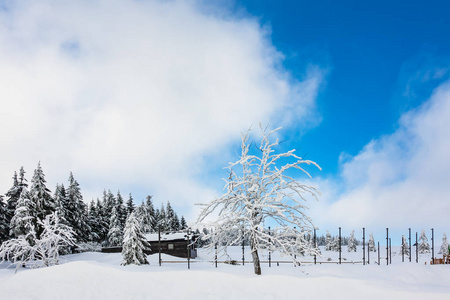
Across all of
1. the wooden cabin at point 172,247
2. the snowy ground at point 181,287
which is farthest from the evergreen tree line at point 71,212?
the snowy ground at point 181,287

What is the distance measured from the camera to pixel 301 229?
16.1 metres

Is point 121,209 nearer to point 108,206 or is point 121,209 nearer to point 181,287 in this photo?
point 108,206

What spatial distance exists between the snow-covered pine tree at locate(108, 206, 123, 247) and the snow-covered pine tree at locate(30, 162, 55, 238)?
17105 millimetres

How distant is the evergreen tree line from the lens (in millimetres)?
40156

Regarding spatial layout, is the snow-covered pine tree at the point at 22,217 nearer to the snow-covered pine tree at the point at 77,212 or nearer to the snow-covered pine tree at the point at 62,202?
the snow-covered pine tree at the point at 62,202

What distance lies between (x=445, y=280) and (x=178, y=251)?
1558 inches

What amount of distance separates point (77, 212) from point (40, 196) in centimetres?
1177

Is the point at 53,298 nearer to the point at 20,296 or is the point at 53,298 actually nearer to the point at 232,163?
the point at 20,296

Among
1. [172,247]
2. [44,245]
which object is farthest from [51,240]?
[172,247]

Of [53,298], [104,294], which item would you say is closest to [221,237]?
[104,294]

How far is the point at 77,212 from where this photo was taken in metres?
55.0

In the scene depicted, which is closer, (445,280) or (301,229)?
(301,229)

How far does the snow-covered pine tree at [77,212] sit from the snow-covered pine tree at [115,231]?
465 cm

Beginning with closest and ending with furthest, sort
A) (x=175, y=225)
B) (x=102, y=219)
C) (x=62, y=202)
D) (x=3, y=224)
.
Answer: (x=3, y=224) → (x=62, y=202) → (x=102, y=219) → (x=175, y=225)
